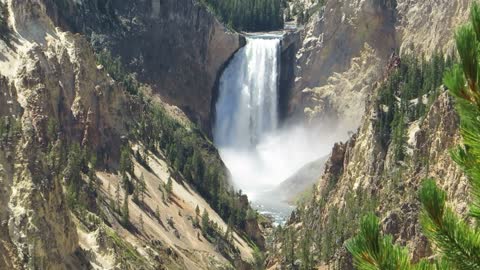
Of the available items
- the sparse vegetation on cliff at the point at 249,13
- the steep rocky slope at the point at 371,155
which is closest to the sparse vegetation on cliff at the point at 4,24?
the steep rocky slope at the point at 371,155

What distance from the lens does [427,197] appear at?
12.4m

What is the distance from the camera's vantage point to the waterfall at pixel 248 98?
145 m

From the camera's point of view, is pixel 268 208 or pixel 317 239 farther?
pixel 268 208

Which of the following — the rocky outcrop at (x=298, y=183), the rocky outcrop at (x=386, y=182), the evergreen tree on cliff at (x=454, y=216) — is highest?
the evergreen tree on cliff at (x=454, y=216)

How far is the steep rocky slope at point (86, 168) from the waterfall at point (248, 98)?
1169 inches

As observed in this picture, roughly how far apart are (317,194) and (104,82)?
26.9m

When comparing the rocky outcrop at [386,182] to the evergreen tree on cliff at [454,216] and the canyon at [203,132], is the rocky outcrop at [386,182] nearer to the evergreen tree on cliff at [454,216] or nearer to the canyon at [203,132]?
the canyon at [203,132]

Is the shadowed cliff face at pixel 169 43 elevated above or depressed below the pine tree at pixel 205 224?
above

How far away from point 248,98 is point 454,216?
439 feet

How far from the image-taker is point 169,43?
466ft

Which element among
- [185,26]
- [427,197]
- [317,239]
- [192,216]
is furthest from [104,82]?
[427,197]

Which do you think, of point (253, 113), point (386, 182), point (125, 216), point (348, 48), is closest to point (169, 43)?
point (253, 113)

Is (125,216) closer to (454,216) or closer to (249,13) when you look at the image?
(454,216)

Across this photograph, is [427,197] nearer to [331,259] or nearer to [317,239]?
[331,259]
